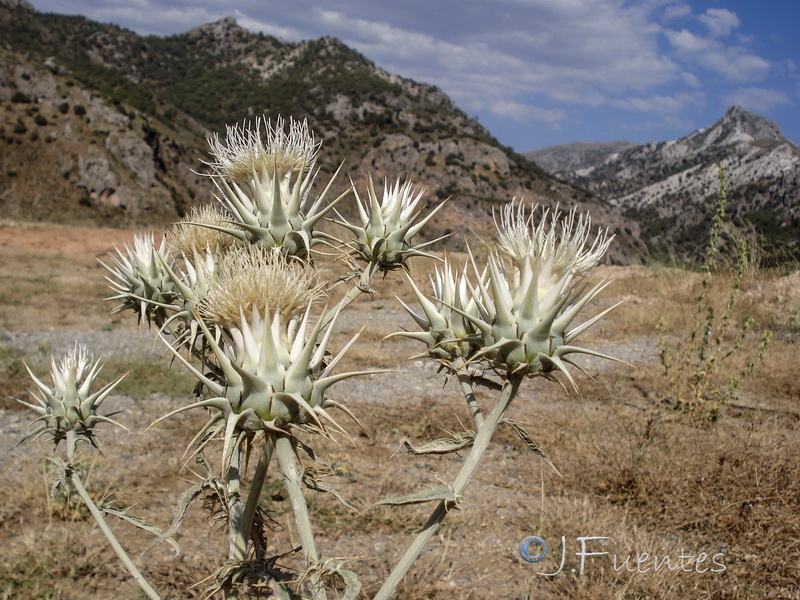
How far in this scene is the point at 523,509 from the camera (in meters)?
5.98

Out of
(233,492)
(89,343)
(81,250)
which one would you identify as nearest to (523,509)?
(233,492)

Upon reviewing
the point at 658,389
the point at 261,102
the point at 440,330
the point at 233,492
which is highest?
the point at 261,102

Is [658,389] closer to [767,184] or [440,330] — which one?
[440,330]

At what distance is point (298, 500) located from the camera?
1.82m

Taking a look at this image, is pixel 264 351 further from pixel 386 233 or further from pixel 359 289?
pixel 386 233

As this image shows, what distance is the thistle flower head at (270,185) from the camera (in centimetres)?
270

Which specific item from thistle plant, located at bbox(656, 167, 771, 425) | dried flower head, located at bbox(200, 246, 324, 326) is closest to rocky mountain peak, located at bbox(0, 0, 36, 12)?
thistle plant, located at bbox(656, 167, 771, 425)

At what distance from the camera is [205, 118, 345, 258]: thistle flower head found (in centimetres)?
270

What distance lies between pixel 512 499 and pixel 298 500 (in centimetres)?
493

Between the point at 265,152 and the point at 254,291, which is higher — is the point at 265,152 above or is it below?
above

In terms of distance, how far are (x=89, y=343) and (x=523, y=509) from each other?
10.2m
